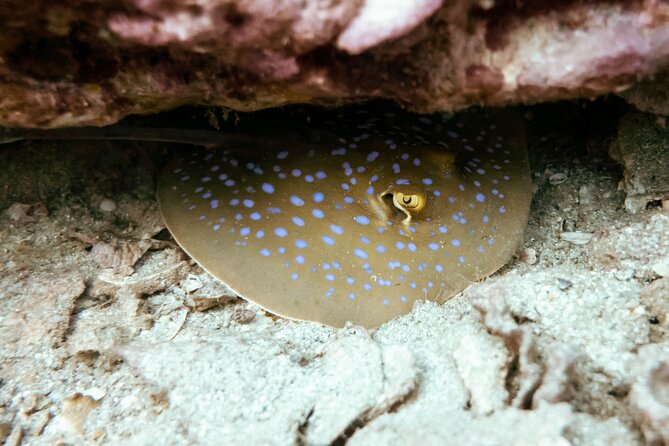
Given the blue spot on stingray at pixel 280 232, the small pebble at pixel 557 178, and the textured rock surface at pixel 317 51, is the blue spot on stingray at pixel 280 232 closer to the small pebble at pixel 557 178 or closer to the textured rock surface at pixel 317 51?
the textured rock surface at pixel 317 51

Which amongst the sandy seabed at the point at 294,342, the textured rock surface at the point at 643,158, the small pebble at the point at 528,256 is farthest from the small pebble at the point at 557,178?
the small pebble at the point at 528,256

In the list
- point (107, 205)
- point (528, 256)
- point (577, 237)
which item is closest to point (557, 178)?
point (577, 237)

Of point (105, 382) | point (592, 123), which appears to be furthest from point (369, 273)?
point (592, 123)

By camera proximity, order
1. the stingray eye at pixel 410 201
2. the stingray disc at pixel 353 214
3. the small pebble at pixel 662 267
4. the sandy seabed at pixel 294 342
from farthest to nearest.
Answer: the stingray eye at pixel 410 201, the stingray disc at pixel 353 214, the small pebble at pixel 662 267, the sandy seabed at pixel 294 342

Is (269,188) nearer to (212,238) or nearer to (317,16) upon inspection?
(212,238)

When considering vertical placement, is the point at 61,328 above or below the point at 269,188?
below
